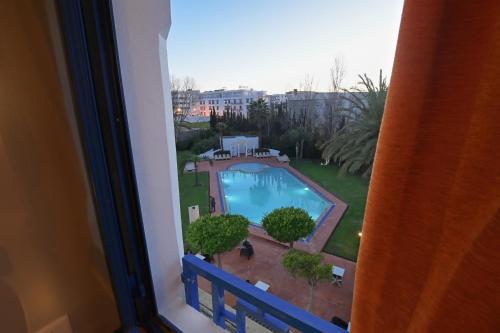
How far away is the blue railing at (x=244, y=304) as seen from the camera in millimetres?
588

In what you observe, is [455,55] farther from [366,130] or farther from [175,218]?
[175,218]

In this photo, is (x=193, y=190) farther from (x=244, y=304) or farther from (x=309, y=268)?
(x=244, y=304)

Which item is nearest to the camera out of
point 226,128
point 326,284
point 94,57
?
point 94,57

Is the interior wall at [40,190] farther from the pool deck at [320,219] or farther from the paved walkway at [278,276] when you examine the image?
the pool deck at [320,219]

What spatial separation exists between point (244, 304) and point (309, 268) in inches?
48.7

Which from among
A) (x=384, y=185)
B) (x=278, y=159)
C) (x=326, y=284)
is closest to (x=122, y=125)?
(x=384, y=185)

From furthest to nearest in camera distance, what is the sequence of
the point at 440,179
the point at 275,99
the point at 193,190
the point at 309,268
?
the point at 193,190, the point at 275,99, the point at 309,268, the point at 440,179

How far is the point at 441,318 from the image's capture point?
21cm

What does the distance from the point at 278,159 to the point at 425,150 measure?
2.58m

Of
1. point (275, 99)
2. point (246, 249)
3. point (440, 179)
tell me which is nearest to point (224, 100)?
point (275, 99)

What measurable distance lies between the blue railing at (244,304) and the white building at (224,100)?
1.80 m

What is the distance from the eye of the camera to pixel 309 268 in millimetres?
1838

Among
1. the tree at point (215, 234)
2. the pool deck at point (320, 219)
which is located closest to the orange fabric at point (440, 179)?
the pool deck at point (320, 219)

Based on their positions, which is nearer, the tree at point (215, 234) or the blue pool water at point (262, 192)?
the tree at point (215, 234)
